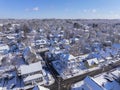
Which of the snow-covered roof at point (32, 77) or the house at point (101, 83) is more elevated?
the house at point (101, 83)

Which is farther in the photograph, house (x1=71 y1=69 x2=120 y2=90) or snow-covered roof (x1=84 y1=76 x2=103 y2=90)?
house (x1=71 y1=69 x2=120 y2=90)

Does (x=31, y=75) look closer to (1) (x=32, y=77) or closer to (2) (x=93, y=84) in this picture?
(1) (x=32, y=77)

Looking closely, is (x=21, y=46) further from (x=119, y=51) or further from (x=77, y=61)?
(x=119, y=51)

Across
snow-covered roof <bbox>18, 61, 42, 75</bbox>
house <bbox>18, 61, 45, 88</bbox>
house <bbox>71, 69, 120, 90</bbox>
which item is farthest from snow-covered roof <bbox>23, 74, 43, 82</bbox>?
house <bbox>71, 69, 120, 90</bbox>

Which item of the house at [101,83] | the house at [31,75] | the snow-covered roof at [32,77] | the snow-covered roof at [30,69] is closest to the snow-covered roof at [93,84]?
the house at [101,83]

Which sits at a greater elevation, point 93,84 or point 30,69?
point 93,84

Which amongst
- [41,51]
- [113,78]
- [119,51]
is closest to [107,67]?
[113,78]

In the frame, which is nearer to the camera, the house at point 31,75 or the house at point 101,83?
the house at point 101,83

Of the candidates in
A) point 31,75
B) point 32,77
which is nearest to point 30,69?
point 31,75

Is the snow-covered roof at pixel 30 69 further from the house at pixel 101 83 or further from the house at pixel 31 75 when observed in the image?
the house at pixel 101 83

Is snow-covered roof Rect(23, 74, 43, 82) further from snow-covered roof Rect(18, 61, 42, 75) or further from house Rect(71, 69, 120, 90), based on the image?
house Rect(71, 69, 120, 90)

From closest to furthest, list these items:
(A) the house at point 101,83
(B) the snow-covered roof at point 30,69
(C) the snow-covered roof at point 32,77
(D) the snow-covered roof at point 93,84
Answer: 1. (D) the snow-covered roof at point 93,84
2. (A) the house at point 101,83
3. (C) the snow-covered roof at point 32,77
4. (B) the snow-covered roof at point 30,69

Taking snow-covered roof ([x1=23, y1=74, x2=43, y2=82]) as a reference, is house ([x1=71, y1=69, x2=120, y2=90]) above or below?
above
